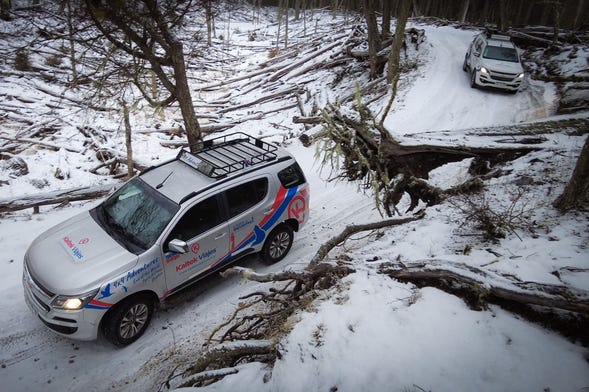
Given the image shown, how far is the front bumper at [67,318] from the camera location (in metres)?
4.66

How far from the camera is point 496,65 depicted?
1356 centimetres

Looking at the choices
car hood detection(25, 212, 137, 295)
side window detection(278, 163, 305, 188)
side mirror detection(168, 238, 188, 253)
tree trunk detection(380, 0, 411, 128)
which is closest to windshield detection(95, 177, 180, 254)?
car hood detection(25, 212, 137, 295)

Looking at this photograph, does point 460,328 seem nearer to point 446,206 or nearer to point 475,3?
point 446,206

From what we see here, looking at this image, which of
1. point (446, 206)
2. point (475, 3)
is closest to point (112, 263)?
point (446, 206)

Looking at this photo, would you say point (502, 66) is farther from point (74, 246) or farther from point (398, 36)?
point (74, 246)

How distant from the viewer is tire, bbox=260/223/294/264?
6.72 metres

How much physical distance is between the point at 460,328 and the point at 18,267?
7012 mm

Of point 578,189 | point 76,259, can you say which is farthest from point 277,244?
point 578,189

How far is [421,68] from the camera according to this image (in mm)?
16516

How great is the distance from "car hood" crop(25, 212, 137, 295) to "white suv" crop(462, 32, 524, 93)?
13832 mm

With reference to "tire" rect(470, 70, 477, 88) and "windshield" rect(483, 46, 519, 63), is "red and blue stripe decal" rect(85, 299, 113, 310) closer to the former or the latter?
"tire" rect(470, 70, 477, 88)

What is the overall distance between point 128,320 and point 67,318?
758 mm

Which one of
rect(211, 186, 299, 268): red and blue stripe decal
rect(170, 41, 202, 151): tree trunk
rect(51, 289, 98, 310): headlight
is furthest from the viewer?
rect(170, 41, 202, 151): tree trunk

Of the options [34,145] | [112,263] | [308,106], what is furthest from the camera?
[308,106]
